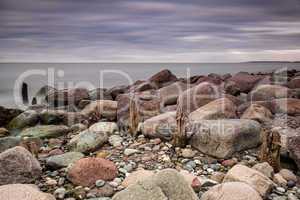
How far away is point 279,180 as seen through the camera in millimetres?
7055

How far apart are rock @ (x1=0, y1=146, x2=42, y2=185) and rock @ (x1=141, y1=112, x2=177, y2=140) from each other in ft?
10.7

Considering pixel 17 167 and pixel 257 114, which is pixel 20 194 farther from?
pixel 257 114

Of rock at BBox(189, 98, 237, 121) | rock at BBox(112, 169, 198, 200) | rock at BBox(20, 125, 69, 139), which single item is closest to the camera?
rock at BBox(112, 169, 198, 200)

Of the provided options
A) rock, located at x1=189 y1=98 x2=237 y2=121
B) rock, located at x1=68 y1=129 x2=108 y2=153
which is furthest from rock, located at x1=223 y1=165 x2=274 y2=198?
rock, located at x1=68 y1=129 x2=108 y2=153

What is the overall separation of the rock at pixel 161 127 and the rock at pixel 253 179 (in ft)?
8.72

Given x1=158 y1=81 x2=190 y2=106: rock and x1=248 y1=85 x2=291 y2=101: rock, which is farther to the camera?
x1=158 y1=81 x2=190 y2=106: rock

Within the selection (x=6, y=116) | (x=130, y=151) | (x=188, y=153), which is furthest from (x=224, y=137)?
(x=6, y=116)

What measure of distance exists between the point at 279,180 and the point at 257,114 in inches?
147

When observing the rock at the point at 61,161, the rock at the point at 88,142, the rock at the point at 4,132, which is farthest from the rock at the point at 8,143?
the rock at the point at 4,132

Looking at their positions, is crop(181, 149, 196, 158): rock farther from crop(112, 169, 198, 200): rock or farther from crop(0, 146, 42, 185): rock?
crop(0, 146, 42, 185): rock

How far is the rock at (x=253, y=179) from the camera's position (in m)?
6.38

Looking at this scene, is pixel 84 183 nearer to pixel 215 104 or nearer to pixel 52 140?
pixel 52 140

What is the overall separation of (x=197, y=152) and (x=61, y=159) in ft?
10.2

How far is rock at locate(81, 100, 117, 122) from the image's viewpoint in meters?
13.3
